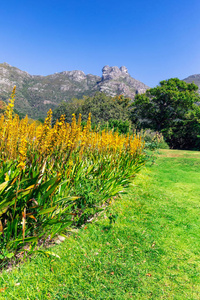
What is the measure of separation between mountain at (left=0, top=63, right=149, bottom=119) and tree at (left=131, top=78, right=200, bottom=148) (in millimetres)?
69327

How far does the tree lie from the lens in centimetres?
2661

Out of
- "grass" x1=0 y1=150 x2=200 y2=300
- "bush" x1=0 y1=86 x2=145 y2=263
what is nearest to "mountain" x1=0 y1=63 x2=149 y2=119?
"bush" x1=0 y1=86 x2=145 y2=263

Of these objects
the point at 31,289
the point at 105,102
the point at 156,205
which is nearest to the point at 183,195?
the point at 156,205

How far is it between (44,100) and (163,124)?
317 ft

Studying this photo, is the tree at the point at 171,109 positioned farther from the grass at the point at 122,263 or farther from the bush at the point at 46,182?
the bush at the point at 46,182

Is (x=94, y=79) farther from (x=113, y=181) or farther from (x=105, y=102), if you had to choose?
(x=113, y=181)

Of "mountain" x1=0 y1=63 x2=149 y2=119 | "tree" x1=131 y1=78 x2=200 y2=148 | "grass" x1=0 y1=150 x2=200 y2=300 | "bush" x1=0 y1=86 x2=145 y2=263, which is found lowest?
"grass" x1=0 y1=150 x2=200 y2=300

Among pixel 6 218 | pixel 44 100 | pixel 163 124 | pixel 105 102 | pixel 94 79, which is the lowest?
pixel 6 218

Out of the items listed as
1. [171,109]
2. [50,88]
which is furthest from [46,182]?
[50,88]

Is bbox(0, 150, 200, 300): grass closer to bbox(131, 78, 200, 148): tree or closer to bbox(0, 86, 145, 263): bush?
bbox(0, 86, 145, 263): bush

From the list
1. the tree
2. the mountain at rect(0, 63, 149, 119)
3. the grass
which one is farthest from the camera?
the mountain at rect(0, 63, 149, 119)

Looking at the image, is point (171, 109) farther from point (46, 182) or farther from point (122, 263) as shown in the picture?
point (46, 182)

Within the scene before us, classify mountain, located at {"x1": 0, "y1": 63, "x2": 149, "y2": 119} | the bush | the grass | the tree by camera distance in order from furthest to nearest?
mountain, located at {"x1": 0, "y1": 63, "x2": 149, "y2": 119} → the tree → the bush → the grass

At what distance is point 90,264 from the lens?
240 cm
